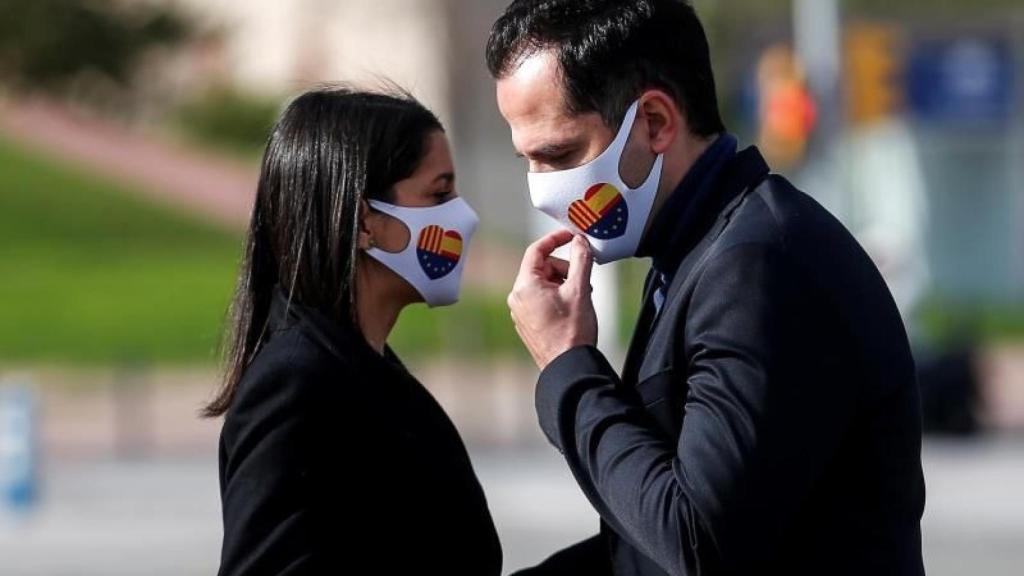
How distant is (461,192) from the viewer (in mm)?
35250

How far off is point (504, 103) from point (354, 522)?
2.30 feet

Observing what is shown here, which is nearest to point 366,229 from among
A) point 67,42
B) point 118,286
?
point 67,42

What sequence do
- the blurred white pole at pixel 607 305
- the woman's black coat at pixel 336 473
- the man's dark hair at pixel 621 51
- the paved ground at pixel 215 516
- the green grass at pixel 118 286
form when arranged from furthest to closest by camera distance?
the green grass at pixel 118 286 → the blurred white pole at pixel 607 305 → the paved ground at pixel 215 516 → the woman's black coat at pixel 336 473 → the man's dark hair at pixel 621 51

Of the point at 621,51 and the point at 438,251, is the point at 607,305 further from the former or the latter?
the point at 621,51

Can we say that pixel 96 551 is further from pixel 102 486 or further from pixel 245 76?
pixel 245 76

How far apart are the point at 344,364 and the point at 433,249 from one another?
310mm

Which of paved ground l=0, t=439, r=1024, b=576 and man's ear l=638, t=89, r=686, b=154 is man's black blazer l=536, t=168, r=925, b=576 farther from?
paved ground l=0, t=439, r=1024, b=576

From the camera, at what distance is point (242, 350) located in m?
3.22

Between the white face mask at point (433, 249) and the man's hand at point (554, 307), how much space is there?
0.53 metres

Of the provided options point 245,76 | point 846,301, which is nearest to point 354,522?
point 846,301

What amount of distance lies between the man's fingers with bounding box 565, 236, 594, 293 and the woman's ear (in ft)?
1.80

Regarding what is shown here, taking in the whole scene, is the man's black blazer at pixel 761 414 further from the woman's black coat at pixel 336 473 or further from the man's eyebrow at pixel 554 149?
the woman's black coat at pixel 336 473

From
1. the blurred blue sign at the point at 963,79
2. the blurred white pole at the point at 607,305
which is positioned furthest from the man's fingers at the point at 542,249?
the blurred blue sign at the point at 963,79

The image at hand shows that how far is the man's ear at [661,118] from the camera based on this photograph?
2.65 meters
